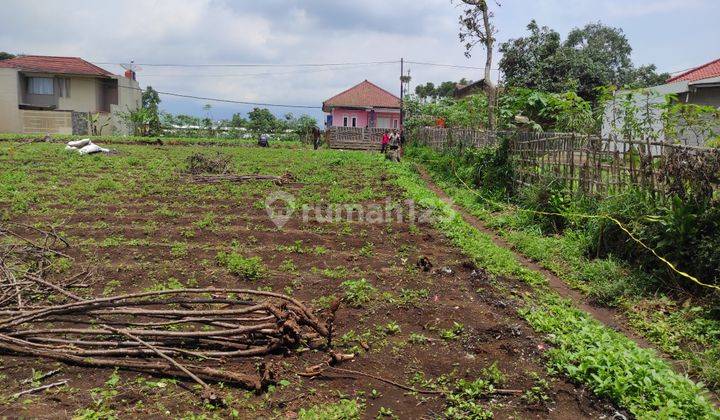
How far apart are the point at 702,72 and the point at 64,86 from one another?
37096 mm

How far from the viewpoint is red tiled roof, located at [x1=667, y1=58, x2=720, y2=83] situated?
1830 cm

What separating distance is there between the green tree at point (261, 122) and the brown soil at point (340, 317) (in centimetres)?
2807

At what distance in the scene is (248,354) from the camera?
158 inches

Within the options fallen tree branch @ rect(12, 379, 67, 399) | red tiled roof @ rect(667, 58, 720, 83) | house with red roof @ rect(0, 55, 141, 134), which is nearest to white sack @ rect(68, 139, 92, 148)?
house with red roof @ rect(0, 55, 141, 134)

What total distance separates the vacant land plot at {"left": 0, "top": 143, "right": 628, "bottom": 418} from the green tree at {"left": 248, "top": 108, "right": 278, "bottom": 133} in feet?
82.7

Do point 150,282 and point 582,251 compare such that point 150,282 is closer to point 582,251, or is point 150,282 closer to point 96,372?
point 96,372

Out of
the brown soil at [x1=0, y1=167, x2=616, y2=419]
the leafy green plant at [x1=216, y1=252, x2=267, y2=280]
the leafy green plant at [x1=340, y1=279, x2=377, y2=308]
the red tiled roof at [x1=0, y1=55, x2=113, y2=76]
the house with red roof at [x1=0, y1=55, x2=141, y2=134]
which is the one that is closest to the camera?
the brown soil at [x1=0, y1=167, x2=616, y2=419]

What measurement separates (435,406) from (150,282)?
356cm

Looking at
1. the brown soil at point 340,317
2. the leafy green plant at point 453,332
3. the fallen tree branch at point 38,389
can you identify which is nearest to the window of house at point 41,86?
the brown soil at point 340,317

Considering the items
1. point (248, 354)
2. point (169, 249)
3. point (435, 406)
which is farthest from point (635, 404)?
point (169, 249)

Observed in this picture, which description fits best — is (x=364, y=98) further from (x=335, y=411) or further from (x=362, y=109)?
(x=335, y=411)

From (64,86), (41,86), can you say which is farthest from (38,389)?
(41,86)

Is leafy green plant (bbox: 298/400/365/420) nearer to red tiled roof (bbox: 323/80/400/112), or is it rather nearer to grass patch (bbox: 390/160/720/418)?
grass patch (bbox: 390/160/720/418)

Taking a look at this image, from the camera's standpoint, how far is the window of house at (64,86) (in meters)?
35.3
